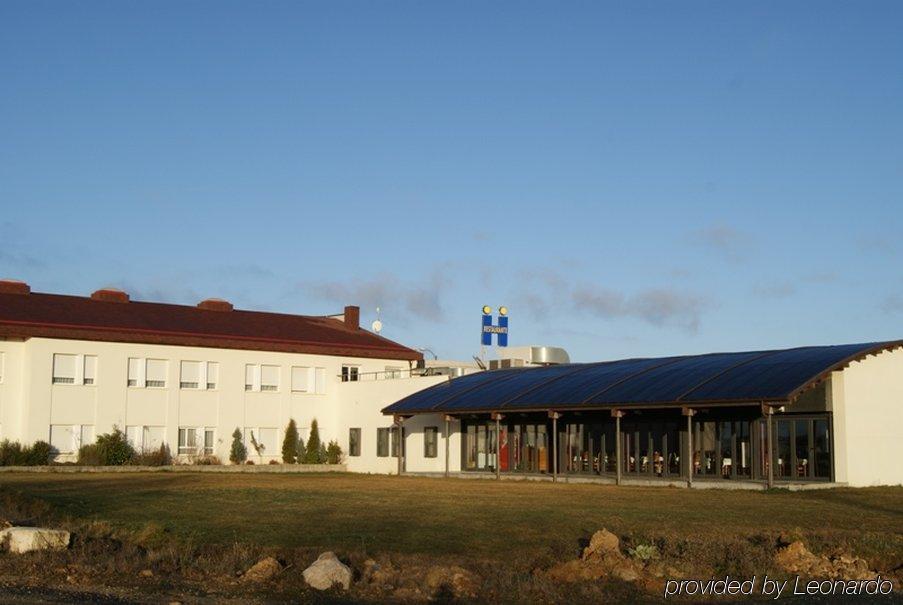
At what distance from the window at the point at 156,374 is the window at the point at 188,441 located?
7.29 ft

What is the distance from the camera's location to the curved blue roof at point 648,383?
113ft

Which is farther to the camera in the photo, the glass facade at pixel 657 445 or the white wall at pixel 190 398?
the white wall at pixel 190 398

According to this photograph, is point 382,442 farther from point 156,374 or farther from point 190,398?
point 156,374

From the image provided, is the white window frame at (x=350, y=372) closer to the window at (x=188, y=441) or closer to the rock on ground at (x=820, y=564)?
the window at (x=188, y=441)

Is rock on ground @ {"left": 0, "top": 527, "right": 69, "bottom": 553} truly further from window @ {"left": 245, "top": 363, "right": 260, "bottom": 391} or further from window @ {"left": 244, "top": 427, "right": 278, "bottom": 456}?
window @ {"left": 245, "top": 363, "right": 260, "bottom": 391}

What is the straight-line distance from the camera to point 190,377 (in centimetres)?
5138

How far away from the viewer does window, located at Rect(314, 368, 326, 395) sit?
55.1 metres

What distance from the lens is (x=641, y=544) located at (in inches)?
717

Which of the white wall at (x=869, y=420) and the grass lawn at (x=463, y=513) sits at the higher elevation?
the white wall at (x=869, y=420)

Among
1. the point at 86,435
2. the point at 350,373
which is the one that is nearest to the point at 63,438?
the point at 86,435

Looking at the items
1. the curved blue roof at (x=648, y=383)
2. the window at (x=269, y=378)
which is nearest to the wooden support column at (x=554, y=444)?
the curved blue roof at (x=648, y=383)

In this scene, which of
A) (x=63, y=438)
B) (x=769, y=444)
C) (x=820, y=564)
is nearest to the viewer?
(x=820, y=564)

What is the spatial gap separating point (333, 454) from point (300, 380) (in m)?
3.71

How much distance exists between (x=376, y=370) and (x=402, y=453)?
23.9 feet
